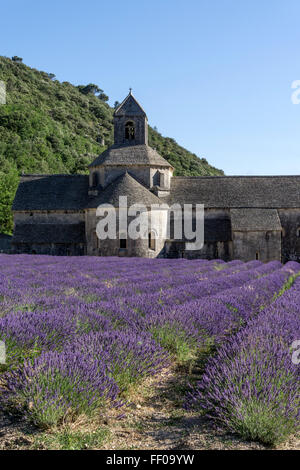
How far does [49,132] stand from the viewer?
6681 cm

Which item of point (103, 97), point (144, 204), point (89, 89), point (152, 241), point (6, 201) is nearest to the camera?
point (144, 204)

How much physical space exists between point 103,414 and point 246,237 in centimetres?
2602

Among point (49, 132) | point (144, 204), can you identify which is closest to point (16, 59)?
point (49, 132)

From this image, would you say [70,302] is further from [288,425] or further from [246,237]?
[246,237]

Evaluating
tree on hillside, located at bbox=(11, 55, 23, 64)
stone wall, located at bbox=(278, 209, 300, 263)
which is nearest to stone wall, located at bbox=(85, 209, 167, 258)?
stone wall, located at bbox=(278, 209, 300, 263)

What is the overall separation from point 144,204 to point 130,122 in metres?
9.50

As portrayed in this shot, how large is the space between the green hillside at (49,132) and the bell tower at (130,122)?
13983 mm

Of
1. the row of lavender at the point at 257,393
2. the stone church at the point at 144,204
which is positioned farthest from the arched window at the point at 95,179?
the row of lavender at the point at 257,393

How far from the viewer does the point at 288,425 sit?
280cm

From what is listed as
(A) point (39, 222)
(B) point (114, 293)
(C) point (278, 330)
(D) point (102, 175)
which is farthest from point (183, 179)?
(C) point (278, 330)

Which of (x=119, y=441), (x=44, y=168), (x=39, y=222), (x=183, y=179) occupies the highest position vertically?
(x=44, y=168)

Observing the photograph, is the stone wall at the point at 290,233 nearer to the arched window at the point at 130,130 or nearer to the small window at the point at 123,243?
the small window at the point at 123,243

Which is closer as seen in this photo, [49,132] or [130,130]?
[130,130]

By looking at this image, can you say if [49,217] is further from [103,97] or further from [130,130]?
[103,97]
